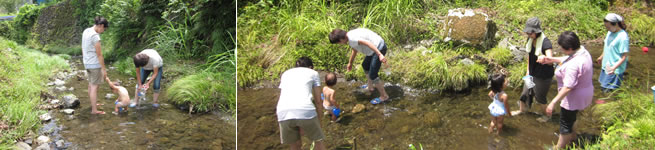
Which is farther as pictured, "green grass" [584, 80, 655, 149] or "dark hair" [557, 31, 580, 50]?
"green grass" [584, 80, 655, 149]

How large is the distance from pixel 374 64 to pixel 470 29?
2.48 m

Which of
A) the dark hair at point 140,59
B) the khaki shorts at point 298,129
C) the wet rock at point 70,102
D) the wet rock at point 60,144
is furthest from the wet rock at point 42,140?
the khaki shorts at point 298,129

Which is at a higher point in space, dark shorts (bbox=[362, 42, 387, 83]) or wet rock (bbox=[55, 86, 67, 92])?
dark shorts (bbox=[362, 42, 387, 83])

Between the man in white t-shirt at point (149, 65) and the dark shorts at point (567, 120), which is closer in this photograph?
the dark shorts at point (567, 120)

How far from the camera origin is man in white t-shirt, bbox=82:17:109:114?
5083 mm

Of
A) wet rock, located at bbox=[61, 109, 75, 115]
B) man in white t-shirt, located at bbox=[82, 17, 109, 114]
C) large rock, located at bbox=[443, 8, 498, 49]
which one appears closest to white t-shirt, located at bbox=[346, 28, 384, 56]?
large rock, located at bbox=[443, 8, 498, 49]

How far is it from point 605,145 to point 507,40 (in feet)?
13.1

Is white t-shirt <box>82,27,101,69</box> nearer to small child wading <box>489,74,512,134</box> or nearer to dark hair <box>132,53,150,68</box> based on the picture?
dark hair <box>132,53,150,68</box>

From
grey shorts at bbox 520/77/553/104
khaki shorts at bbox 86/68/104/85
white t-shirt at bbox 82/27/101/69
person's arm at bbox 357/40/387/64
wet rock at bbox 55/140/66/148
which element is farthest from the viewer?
khaki shorts at bbox 86/68/104/85

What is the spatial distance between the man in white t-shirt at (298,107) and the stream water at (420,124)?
60 centimetres

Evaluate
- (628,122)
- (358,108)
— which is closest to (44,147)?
(358,108)

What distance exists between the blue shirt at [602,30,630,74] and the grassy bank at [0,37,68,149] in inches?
245

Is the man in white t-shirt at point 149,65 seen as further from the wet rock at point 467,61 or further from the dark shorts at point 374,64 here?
the wet rock at point 467,61

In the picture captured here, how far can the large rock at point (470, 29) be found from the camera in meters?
7.01
